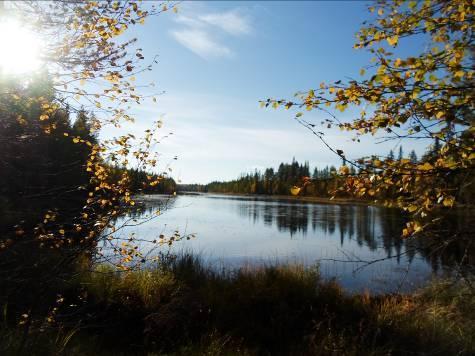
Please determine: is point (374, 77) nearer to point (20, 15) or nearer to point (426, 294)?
point (20, 15)

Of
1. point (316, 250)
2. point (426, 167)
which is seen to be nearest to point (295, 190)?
point (426, 167)

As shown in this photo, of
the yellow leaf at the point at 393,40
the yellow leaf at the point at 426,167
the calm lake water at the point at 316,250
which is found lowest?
Answer: the calm lake water at the point at 316,250

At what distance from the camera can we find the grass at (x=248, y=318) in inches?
281

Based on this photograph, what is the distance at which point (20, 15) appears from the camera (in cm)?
384

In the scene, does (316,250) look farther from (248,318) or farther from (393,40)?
(393,40)

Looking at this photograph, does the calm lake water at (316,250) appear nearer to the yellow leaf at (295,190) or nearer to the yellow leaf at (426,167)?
the yellow leaf at (295,190)

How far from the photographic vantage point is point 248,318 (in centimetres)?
922

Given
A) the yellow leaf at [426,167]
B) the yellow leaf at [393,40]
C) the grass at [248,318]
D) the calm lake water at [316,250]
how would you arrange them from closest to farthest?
1. the yellow leaf at [426,167]
2. the yellow leaf at [393,40]
3. the grass at [248,318]
4. the calm lake water at [316,250]

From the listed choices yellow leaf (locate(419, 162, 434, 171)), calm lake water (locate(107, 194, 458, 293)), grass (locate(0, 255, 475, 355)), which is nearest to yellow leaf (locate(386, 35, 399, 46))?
yellow leaf (locate(419, 162, 434, 171))

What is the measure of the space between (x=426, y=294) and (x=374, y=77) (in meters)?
10.6

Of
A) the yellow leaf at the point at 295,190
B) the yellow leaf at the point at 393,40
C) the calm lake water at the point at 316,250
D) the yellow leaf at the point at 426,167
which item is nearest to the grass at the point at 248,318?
the calm lake water at the point at 316,250

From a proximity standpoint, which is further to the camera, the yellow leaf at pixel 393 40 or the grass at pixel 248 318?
the grass at pixel 248 318

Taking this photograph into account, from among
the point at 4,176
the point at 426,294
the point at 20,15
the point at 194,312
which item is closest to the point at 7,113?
the point at 20,15

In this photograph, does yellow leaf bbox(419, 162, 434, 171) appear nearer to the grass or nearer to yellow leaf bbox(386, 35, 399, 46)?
yellow leaf bbox(386, 35, 399, 46)
